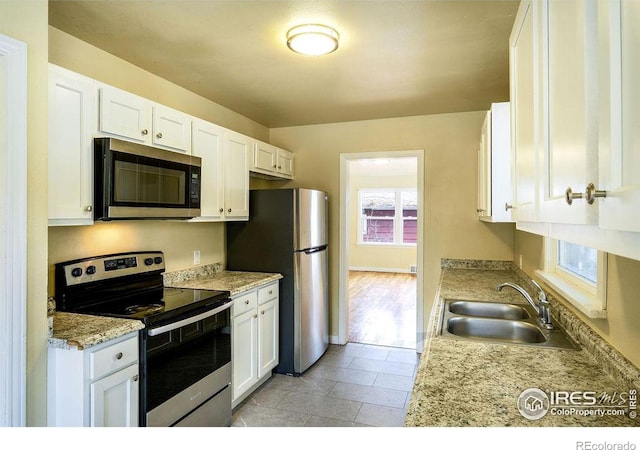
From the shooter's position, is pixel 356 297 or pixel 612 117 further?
pixel 356 297

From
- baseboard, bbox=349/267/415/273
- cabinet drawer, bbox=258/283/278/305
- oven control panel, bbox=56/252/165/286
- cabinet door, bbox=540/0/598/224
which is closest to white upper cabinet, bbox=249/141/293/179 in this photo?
cabinet drawer, bbox=258/283/278/305

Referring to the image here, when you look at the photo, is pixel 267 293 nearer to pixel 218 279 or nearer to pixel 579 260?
pixel 218 279

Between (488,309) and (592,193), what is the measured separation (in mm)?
1828

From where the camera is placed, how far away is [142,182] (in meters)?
2.15

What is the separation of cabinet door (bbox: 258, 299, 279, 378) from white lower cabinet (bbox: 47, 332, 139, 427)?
1405mm

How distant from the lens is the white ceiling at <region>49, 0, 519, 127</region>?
6.20 feet

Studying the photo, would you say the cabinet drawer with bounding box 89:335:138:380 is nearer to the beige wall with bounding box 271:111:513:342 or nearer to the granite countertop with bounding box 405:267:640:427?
the granite countertop with bounding box 405:267:640:427

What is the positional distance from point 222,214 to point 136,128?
968 millimetres

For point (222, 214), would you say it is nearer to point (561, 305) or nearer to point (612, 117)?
point (561, 305)

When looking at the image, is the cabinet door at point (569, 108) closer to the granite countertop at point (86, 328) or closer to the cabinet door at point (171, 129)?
the granite countertop at point (86, 328)

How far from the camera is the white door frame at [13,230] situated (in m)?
1.45

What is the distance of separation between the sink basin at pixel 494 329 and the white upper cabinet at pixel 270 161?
2.18 metres
